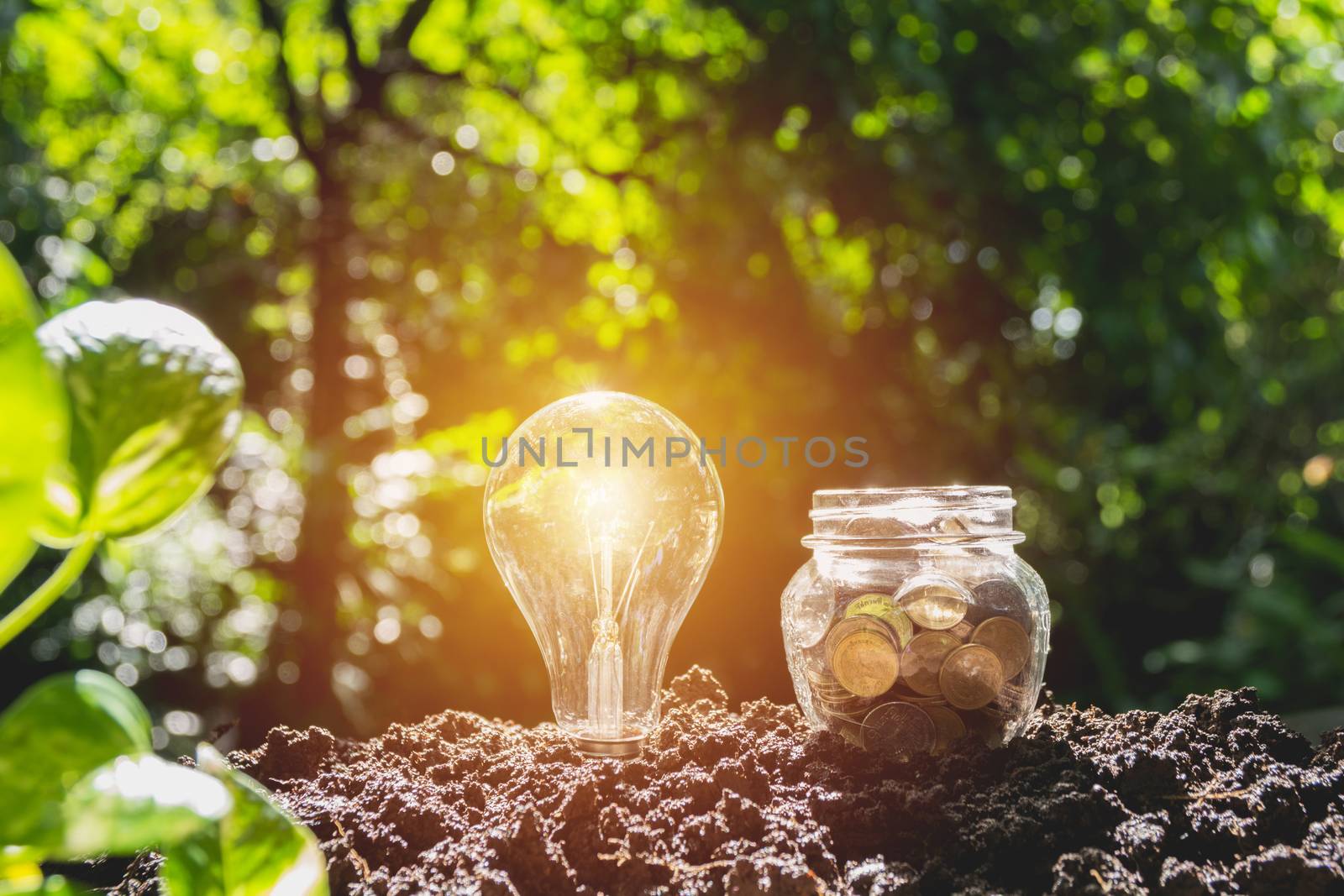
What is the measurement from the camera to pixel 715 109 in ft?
6.71

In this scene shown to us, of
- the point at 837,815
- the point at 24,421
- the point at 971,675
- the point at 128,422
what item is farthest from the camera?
the point at 971,675

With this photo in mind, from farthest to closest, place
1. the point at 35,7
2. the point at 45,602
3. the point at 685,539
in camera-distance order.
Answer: the point at 35,7 < the point at 685,539 < the point at 45,602

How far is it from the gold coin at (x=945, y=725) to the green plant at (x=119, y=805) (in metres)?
0.50

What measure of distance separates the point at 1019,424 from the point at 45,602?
221 cm

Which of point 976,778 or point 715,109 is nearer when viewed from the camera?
point 976,778

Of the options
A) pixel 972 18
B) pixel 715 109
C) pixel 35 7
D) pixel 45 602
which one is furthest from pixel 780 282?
pixel 45 602

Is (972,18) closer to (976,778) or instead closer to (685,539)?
(685,539)

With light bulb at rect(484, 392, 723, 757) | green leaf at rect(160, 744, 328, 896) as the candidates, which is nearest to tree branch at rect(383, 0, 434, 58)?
light bulb at rect(484, 392, 723, 757)

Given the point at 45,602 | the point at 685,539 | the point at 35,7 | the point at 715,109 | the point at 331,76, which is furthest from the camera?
the point at 331,76

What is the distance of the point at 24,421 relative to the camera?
0.28m

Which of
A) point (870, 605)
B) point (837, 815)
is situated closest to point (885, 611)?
point (870, 605)

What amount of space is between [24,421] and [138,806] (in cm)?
13

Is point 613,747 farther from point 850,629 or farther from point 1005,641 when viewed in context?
point 1005,641

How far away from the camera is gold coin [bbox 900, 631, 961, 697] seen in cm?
76
